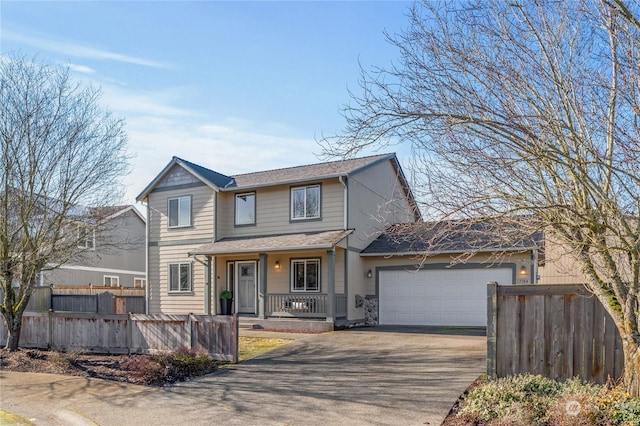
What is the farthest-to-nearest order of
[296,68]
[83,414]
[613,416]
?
1. [296,68]
2. [83,414]
3. [613,416]

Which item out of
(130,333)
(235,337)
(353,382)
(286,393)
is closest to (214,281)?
(130,333)

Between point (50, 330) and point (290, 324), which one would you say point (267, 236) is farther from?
point (50, 330)

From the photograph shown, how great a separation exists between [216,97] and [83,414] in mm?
6462

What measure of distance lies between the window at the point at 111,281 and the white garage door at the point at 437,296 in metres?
19.5

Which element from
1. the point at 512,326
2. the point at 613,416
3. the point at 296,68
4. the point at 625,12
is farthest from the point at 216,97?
the point at 613,416

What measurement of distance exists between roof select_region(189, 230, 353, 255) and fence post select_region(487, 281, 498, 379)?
8.65m

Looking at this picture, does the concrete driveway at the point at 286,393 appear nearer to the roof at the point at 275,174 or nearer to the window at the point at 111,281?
the roof at the point at 275,174

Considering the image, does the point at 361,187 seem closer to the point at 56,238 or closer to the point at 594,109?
the point at 56,238

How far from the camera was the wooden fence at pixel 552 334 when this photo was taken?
7184 mm

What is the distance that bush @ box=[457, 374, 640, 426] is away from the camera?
5676mm

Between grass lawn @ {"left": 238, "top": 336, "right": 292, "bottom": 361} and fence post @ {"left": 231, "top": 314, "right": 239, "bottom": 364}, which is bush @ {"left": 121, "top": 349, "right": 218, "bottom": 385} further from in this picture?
grass lawn @ {"left": 238, "top": 336, "right": 292, "bottom": 361}

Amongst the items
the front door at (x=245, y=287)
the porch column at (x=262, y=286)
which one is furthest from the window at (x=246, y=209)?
the porch column at (x=262, y=286)

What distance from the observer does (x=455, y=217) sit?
6445 mm

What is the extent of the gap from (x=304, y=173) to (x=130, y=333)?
32.2ft
